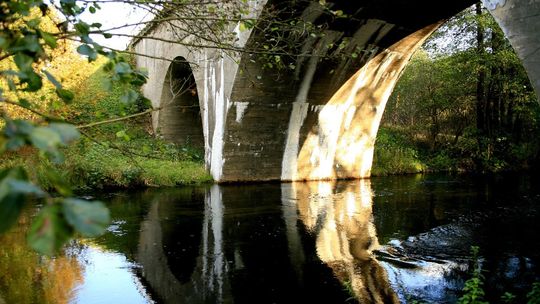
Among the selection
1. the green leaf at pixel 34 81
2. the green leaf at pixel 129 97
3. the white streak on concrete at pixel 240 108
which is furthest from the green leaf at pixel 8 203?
the white streak on concrete at pixel 240 108

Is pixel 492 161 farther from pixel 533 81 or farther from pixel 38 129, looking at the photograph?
pixel 38 129

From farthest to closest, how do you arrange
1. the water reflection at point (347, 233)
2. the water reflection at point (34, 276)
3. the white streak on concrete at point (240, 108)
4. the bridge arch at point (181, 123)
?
1. the bridge arch at point (181, 123)
2. the white streak on concrete at point (240, 108)
3. the water reflection at point (347, 233)
4. the water reflection at point (34, 276)

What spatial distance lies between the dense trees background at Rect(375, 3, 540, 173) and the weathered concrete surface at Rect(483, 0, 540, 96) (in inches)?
452

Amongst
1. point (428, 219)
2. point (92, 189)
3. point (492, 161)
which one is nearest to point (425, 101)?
point (492, 161)

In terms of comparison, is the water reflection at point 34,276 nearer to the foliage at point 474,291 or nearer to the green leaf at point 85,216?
the foliage at point 474,291

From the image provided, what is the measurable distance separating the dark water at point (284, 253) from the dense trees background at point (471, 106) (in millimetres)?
7438

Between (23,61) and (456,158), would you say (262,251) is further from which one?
(456,158)

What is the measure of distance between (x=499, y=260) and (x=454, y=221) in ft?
7.84

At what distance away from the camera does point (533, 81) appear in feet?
13.9

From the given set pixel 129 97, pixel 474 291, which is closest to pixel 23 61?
pixel 129 97

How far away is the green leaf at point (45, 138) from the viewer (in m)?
0.78

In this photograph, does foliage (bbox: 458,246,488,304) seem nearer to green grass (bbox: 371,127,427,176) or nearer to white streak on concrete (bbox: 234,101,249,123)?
white streak on concrete (bbox: 234,101,249,123)

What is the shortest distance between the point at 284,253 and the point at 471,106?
1594cm

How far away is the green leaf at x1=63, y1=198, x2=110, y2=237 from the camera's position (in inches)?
30.2
